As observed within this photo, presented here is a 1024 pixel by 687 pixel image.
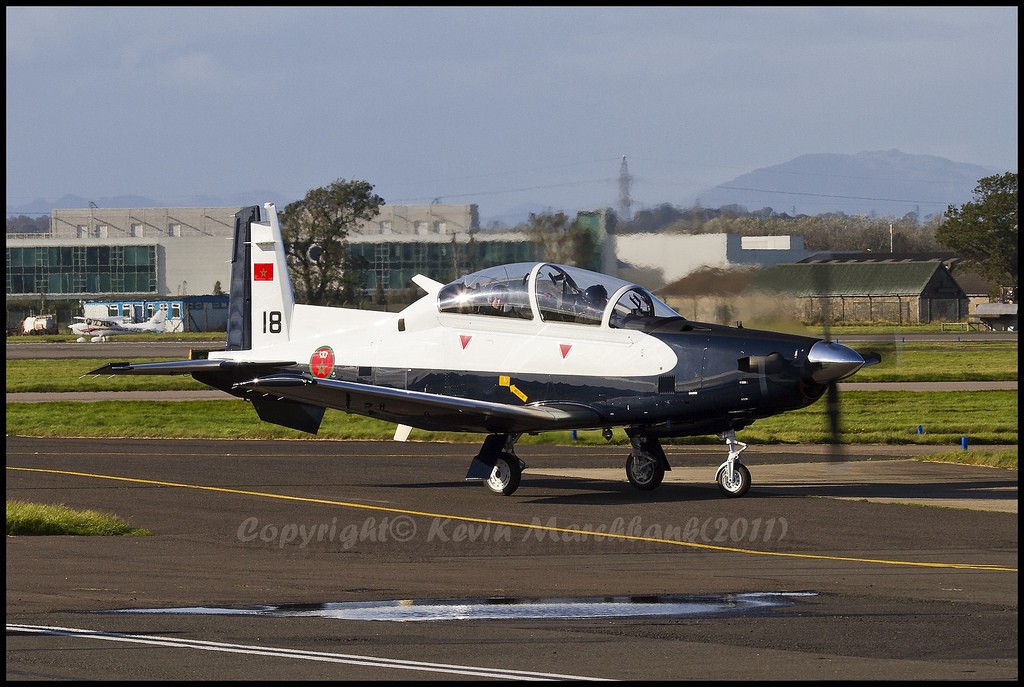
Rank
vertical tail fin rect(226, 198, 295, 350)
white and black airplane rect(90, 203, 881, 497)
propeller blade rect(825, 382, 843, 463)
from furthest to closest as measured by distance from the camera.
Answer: vertical tail fin rect(226, 198, 295, 350), propeller blade rect(825, 382, 843, 463), white and black airplane rect(90, 203, 881, 497)

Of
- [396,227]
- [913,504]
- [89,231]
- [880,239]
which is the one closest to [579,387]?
[913,504]

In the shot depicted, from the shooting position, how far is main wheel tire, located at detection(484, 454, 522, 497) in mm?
19359

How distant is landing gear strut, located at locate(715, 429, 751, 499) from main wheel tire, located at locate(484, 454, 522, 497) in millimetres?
2843

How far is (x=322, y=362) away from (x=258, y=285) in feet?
8.78

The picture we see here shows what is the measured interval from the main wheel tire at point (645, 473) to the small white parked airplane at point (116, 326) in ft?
286

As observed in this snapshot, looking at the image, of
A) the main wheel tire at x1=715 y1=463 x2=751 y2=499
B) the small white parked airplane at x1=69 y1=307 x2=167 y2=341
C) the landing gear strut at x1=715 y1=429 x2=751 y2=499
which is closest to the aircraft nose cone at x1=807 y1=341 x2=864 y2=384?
the landing gear strut at x1=715 y1=429 x2=751 y2=499

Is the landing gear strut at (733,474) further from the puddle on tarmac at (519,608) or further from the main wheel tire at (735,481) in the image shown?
the puddle on tarmac at (519,608)

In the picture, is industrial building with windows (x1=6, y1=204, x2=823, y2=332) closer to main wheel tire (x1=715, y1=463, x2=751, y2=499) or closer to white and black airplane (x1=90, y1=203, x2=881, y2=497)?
white and black airplane (x1=90, y1=203, x2=881, y2=497)

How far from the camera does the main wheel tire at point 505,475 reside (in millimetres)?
19359

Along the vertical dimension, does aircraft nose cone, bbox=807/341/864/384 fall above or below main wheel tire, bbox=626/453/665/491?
above

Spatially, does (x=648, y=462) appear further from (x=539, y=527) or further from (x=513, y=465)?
(x=539, y=527)

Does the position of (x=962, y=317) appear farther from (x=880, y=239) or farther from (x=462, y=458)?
(x=462, y=458)

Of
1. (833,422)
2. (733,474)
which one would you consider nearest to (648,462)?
Result: (733,474)

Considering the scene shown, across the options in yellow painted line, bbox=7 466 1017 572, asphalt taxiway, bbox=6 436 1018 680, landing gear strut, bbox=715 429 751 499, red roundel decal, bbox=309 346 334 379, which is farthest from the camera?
red roundel decal, bbox=309 346 334 379
